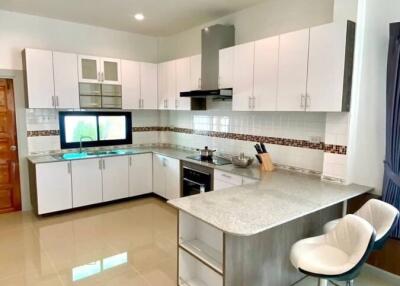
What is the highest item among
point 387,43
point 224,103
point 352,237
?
point 387,43

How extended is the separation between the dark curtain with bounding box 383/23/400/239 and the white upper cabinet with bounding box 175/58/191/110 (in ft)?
8.72

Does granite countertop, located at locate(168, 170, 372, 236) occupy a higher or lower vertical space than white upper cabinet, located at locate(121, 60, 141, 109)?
lower

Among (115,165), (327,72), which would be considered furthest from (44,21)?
(327,72)

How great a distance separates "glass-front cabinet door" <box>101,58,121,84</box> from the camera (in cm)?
458

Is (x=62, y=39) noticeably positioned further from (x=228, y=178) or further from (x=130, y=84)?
(x=228, y=178)

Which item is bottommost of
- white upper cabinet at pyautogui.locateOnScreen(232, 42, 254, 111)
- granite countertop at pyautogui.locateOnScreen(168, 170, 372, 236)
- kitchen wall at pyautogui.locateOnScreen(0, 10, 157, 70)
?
granite countertop at pyautogui.locateOnScreen(168, 170, 372, 236)

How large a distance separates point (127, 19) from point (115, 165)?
2.27 metres

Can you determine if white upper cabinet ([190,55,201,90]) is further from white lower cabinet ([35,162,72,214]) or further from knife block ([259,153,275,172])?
white lower cabinet ([35,162,72,214])

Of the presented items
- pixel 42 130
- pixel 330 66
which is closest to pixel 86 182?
pixel 42 130

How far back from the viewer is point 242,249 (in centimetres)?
209

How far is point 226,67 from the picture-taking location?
12.2ft

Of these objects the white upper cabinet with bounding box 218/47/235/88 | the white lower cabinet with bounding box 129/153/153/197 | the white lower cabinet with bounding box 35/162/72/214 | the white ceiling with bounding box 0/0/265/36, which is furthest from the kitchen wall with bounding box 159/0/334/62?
the white lower cabinet with bounding box 35/162/72/214

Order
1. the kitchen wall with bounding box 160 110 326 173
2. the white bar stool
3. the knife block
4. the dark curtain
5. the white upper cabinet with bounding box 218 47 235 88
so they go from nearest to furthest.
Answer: the white bar stool, the dark curtain, the kitchen wall with bounding box 160 110 326 173, the knife block, the white upper cabinet with bounding box 218 47 235 88

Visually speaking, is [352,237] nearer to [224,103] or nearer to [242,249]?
[242,249]
